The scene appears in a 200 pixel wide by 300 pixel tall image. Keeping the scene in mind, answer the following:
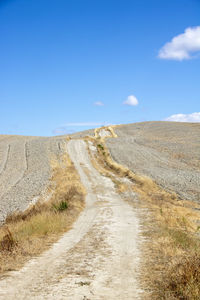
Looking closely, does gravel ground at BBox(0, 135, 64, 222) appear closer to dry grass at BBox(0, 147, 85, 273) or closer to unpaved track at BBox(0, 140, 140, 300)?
dry grass at BBox(0, 147, 85, 273)

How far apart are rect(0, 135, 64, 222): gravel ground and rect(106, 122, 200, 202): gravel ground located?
38.5ft

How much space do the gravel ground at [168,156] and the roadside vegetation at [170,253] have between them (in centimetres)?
691

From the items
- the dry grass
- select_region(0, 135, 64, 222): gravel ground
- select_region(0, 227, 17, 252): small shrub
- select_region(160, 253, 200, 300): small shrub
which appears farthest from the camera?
select_region(0, 135, 64, 222): gravel ground

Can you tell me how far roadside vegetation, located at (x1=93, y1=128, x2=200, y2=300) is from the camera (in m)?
6.92

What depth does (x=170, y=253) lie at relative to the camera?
10586 mm

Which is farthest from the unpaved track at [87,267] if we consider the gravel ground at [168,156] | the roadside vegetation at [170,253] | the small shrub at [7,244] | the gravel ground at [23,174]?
the gravel ground at [168,156]

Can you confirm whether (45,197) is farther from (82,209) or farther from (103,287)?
(103,287)

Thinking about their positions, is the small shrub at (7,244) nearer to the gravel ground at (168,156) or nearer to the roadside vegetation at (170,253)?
the roadside vegetation at (170,253)

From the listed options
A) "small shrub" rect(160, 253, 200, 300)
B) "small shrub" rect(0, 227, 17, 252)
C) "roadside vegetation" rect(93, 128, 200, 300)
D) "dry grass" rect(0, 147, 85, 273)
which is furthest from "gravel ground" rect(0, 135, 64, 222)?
"small shrub" rect(160, 253, 200, 300)

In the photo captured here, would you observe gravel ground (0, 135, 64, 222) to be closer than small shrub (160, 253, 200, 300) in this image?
No

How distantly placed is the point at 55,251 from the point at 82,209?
11.6 m

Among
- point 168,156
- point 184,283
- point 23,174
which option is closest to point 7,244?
point 184,283

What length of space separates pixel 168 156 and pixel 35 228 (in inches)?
1804

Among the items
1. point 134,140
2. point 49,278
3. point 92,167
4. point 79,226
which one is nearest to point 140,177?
point 92,167
